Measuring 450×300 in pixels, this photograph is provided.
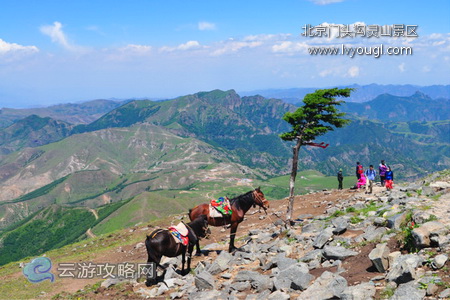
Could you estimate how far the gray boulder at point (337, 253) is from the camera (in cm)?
1588

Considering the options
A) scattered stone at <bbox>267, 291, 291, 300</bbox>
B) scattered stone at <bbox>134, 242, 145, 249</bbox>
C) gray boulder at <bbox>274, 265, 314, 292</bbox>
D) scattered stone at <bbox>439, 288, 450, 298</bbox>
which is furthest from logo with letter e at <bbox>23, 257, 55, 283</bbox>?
scattered stone at <bbox>439, 288, 450, 298</bbox>

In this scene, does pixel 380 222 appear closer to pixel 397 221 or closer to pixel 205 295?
pixel 397 221

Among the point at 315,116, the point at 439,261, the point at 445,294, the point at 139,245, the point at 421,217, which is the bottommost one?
the point at 139,245

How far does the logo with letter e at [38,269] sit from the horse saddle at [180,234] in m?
11.3

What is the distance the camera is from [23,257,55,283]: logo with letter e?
24703 mm

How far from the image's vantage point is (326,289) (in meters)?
12.2

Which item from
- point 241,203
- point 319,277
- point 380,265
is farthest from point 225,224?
point 380,265

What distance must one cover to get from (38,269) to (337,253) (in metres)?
23.6

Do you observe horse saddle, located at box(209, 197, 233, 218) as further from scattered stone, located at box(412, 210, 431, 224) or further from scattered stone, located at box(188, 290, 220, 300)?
scattered stone, located at box(412, 210, 431, 224)

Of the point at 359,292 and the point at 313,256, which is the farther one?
the point at 313,256

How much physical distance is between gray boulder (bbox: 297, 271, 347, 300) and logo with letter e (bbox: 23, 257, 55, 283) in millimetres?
19265

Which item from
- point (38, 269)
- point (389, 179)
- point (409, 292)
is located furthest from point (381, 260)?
point (38, 269)

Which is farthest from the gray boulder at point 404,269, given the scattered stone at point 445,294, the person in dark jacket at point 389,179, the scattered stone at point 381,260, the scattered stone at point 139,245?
the scattered stone at point 139,245

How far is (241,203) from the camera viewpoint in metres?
24.5
